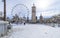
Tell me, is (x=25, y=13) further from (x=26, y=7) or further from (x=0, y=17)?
(x=0, y=17)

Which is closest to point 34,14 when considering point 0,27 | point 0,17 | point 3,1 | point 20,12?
point 20,12

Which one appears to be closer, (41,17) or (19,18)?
(19,18)

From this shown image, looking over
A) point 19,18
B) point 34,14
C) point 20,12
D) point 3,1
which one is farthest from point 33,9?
point 3,1

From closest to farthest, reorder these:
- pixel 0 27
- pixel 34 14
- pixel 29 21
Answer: pixel 0 27
pixel 29 21
pixel 34 14

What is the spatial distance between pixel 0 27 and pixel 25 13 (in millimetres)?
38626

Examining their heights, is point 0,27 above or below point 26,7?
below

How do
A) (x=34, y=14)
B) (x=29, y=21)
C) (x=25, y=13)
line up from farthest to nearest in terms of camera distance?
(x=34, y=14) → (x=29, y=21) → (x=25, y=13)

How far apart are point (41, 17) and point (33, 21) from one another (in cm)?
964

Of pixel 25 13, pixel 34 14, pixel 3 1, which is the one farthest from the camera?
pixel 34 14

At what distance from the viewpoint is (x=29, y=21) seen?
201 ft

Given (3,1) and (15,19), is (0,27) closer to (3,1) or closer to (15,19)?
(3,1)

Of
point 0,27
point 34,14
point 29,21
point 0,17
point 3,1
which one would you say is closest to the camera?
point 0,27

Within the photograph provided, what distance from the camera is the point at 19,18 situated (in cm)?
5700

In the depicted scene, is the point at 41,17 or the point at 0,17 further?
the point at 41,17
